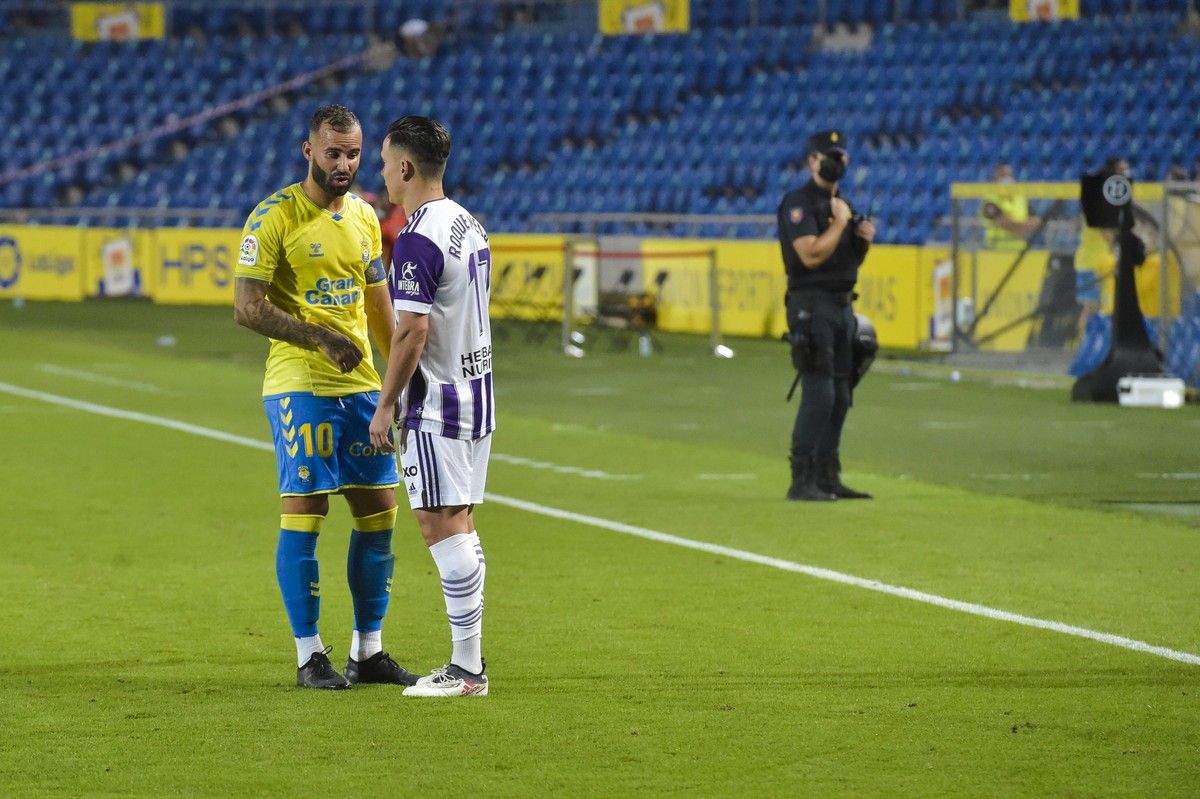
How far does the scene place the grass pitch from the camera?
579 cm

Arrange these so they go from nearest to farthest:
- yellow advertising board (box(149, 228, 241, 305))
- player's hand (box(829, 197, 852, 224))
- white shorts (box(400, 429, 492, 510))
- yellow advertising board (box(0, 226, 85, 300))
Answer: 1. white shorts (box(400, 429, 492, 510))
2. player's hand (box(829, 197, 852, 224))
3. yellow advertising board (box(149, 228, 241, 305))
4. yellow advertising board (box(0, 226, 85, 300))

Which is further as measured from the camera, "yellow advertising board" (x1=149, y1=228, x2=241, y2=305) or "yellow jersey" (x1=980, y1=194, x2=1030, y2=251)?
"yellow advertising board" (x1=149, y1=228, x2=241, y2=305)

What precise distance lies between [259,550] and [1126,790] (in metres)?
5.62

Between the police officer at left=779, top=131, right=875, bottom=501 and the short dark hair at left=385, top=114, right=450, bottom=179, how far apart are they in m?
5.19

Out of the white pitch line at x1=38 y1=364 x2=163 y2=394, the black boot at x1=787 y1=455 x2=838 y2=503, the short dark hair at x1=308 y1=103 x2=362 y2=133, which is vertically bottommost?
A: the white pitch line at x1=38 y1=364 x2=163 y2=394

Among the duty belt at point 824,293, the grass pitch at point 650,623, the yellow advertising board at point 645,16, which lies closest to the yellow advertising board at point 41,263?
the yellow advertising board at point 645,16

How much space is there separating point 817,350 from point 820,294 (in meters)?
0.34

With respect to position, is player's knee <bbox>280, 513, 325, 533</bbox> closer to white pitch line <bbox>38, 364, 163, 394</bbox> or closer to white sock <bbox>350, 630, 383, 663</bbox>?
white sock <bbox>350, 630, 383, 663</bbox>

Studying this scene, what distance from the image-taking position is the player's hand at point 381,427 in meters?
6.46

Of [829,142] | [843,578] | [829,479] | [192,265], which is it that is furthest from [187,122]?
[843,578]

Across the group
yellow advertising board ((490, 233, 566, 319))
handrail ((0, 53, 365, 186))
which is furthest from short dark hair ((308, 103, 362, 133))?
handrail ((0, 53, 365, 186))

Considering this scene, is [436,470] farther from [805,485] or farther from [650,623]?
[805,485]

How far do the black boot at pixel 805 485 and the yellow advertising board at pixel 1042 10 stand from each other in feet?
69.2

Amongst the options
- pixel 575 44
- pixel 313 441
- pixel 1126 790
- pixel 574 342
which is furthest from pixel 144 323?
pixel 1126 790
